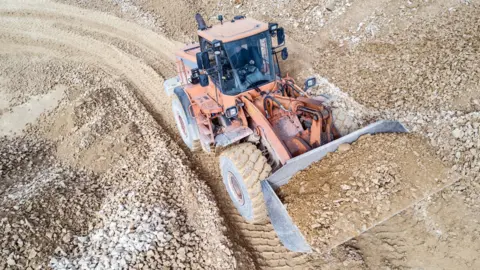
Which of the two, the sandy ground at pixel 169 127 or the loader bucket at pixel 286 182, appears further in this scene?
the sandy ground at pixel 169 127

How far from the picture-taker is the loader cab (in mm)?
5594

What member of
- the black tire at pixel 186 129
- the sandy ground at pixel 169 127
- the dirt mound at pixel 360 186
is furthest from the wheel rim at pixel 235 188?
the black tire at pixel 186 129

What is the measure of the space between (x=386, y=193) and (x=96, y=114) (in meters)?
6.62

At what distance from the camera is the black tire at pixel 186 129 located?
22.1 ft

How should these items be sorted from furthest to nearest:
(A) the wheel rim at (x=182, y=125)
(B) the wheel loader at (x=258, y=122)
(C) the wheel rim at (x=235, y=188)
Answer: (A) the wheel rim at (x=182, y=125), (C) the wheel rim at (x=235, y=188), (B) the wheel loader at (x=258, y=122)

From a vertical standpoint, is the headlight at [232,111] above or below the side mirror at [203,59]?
below

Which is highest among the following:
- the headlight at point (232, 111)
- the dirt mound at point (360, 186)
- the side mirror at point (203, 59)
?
the side mirror at point (203, 59)

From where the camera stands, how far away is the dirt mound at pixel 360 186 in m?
4.37

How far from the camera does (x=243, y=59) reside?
5812mm

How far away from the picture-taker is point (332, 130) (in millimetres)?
5512

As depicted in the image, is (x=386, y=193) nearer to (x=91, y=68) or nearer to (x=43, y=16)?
(x=91, y=68)

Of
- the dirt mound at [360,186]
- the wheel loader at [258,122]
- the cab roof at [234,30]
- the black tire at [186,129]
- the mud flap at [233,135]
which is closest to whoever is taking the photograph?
the dirt mound at [360,186]

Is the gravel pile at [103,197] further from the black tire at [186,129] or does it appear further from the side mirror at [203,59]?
the side mirror at [203,59]

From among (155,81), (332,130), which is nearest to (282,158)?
(332,130)
